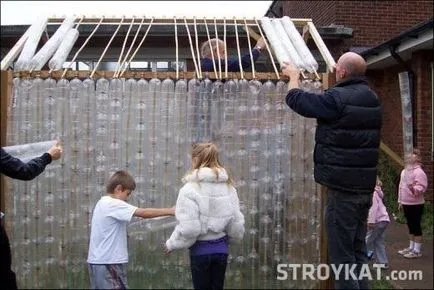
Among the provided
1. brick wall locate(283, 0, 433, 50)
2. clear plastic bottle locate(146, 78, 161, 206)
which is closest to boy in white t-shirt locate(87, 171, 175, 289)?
clear plastic bottle locate(146, 78, 161, 206)

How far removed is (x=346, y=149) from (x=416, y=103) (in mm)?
3483

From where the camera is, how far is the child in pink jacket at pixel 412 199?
4246mm

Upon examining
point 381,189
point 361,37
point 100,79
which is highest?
point 361,37

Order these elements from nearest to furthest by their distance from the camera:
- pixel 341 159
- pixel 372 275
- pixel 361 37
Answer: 1. pixel 341 159
2. pixel 372 275
3. pixel 361 37

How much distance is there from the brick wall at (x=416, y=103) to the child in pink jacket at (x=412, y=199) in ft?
2.38

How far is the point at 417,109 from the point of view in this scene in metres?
6.88

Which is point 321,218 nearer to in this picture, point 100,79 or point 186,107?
point 186,107

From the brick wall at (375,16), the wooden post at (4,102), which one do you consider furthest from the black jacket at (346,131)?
the brick wall at (375,16)

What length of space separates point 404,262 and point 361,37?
8.62m

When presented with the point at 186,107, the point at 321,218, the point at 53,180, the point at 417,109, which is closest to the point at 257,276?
the point at 321,218

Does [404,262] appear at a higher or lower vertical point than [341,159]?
lower

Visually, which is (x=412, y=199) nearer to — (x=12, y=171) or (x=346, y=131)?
(x=346, y=131)

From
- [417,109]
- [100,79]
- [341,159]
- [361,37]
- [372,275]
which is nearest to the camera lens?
[341,159]

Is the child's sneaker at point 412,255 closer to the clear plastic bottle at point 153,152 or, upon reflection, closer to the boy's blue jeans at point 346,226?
the boy's blue jeans at point 346,226
